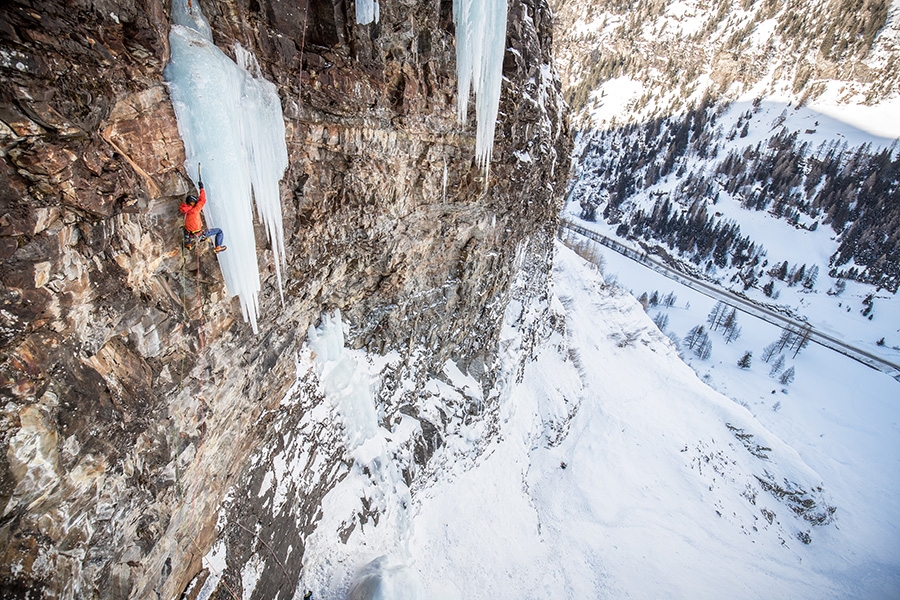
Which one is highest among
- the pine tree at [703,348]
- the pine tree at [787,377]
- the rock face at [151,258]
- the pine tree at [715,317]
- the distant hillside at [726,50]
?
the distant hillside at [726,50]

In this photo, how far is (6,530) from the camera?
3773 millimetres

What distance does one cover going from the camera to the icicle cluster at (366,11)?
802 centimetres

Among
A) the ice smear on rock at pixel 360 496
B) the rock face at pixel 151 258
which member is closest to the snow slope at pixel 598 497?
the ice smear on rock at pixel 360 496

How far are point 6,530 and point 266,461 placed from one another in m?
5.63

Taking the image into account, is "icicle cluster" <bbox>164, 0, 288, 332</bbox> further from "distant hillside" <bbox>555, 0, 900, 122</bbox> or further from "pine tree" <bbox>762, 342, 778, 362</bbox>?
"distant hillside" <bbox>555, 0, 900, 122</bbox>

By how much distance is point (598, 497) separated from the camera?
63.3 ft

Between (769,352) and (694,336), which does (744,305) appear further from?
(694,336)

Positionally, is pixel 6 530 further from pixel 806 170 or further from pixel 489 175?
pixel 806 170

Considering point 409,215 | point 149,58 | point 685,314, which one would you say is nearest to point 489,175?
point 409,215

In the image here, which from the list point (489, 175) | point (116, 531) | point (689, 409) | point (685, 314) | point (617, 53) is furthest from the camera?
point (617, 53)

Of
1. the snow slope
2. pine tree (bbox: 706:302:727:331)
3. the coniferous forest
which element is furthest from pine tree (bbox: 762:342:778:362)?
the coniferous forest

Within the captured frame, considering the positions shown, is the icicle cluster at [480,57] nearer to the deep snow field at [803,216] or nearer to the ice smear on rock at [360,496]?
the ice smear on rock at [360,496]

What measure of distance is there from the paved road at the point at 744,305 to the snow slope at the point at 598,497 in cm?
2421

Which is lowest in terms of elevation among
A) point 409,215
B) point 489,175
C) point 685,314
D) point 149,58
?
point 685,314
